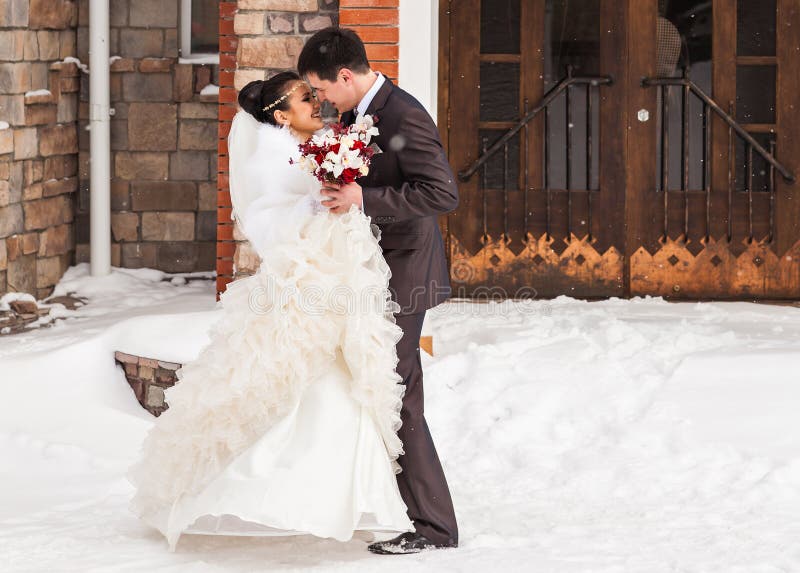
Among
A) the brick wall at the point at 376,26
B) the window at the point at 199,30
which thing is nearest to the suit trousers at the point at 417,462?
the brick wall at the point at 376,26

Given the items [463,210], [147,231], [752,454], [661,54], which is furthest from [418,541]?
[147,231]

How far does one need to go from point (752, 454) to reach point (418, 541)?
1.80 meters

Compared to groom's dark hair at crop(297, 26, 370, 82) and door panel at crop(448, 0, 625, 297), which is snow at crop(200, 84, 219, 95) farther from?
groom's dark hair at crop(297, 26, 370, 82)

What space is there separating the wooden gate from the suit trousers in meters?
3.65

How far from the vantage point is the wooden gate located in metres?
7.59

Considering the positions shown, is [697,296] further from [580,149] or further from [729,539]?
[729,539]

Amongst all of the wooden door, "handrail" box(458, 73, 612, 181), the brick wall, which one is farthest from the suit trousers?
the wooden door

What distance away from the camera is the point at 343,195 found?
3932 mm

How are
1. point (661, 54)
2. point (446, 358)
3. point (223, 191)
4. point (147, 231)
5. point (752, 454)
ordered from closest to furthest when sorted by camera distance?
1. point (752, 454)
2. point (446, 358)
3. point (223, 191)
4. point (661, 54)
5. point (147, 231)

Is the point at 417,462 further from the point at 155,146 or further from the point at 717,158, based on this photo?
the point at 155,146

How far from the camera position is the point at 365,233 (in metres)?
3.99

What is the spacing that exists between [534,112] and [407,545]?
4036mm

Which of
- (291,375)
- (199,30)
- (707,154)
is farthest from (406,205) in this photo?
(199,30)

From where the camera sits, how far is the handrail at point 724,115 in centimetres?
758
